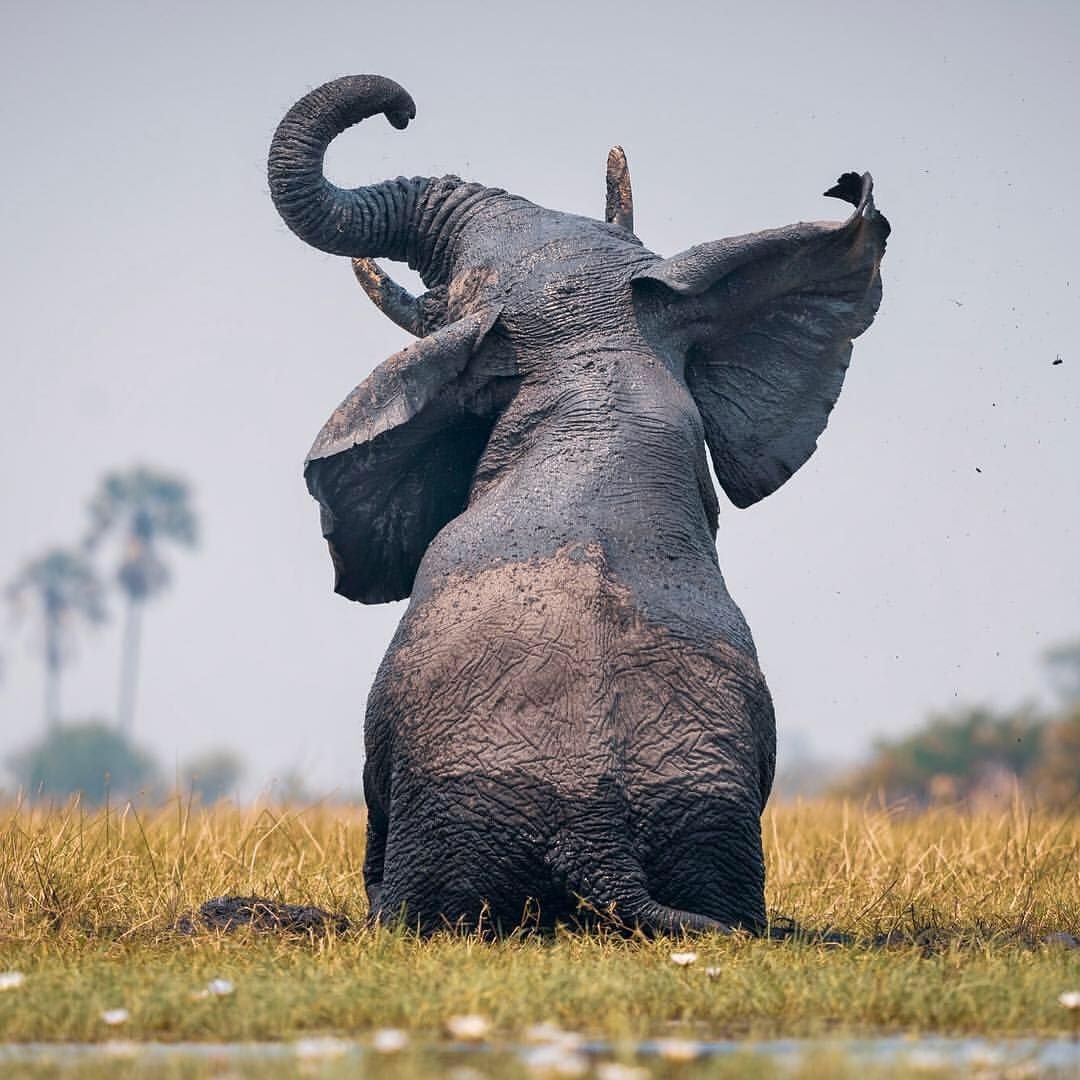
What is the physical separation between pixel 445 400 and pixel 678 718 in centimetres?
158

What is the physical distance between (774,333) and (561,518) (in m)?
1.77

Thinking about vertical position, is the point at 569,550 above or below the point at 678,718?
above

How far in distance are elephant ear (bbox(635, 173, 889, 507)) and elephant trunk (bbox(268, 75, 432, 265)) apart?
1236mm

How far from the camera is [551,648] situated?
6.34m

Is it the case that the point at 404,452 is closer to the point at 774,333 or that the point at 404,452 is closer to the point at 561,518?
the point at 561,518

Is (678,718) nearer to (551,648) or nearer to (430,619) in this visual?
(551,648)

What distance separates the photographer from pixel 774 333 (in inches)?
314

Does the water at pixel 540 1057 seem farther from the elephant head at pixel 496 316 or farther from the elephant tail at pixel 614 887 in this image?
the elephant head at pixel 496 316

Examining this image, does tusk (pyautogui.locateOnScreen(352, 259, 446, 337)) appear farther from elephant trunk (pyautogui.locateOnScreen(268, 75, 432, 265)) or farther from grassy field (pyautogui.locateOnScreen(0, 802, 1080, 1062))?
grassy field (pyautogui.locateOnScreen(0, 802, 1080, 1062))

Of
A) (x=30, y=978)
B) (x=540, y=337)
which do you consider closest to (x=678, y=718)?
(x=540, y=337)

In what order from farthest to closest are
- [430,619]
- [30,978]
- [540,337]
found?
[540,337] < [430,619] < [30,978]

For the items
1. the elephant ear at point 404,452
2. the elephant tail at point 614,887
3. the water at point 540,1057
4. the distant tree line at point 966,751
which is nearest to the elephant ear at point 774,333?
the elephant ear at point 404,452

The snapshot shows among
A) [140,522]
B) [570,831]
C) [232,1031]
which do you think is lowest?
[232,1031]

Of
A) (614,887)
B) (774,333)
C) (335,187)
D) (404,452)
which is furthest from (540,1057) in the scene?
(335,187)
